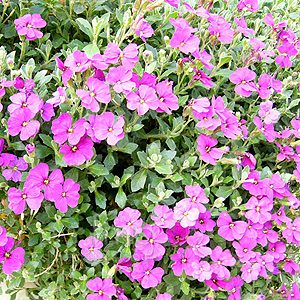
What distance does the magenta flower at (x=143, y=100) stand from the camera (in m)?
1.12

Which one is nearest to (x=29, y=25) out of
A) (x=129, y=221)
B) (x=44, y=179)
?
(x=44, y=179)

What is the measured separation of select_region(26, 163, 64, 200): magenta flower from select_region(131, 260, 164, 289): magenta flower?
38 centimetres

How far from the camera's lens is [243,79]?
1.43m

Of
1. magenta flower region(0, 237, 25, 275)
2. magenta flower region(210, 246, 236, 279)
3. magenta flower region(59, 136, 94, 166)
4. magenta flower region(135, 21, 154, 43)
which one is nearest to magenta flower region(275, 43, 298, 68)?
magenta flower region(135, 21, 154, 43)

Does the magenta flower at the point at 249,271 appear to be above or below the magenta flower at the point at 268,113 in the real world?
below

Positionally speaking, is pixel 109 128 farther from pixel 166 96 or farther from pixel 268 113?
pixel 268 113

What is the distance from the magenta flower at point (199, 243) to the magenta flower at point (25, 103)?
2.23ft

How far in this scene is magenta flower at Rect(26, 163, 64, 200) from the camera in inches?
44.4

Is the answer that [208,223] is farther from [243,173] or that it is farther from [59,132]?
[59,132]

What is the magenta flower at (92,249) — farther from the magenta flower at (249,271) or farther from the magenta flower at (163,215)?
the magenta flower at (249,271)

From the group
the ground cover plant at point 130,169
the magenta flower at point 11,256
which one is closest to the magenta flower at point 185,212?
the ground cover plant at point 130,169

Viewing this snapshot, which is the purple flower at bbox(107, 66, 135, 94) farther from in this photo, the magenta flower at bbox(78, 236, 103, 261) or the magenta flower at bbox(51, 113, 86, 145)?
the magenta flower at bbox(78, 236, 103, 261)

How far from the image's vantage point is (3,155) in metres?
1.22

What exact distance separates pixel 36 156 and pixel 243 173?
76cm
